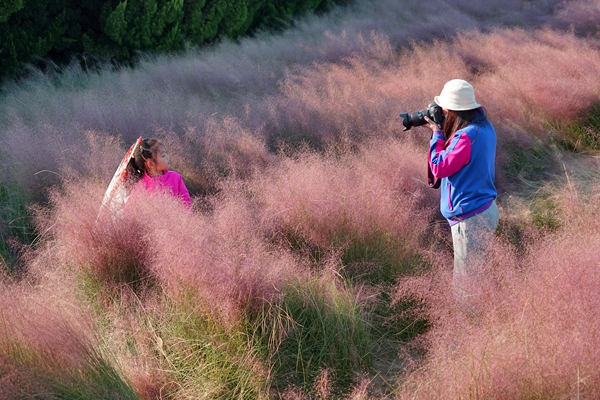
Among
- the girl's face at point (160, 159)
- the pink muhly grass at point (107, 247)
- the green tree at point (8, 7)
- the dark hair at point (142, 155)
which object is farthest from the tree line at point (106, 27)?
the pink muhly grass at point (107, 247)

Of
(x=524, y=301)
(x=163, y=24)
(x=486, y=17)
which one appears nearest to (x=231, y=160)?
(x=524, y=301)

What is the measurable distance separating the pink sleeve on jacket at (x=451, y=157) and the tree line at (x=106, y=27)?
6547 millimetres

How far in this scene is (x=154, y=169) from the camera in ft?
14.2

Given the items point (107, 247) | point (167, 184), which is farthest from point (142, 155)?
point (107, 247)

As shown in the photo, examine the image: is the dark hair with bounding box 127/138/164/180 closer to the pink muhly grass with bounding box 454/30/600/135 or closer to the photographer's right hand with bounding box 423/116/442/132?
the photographer's right hand with bounding box 423/116/442/132

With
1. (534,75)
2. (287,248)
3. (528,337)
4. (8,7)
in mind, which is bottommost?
(534,75)

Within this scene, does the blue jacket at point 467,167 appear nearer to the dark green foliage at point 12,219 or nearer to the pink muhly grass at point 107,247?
the pink muhly grass at point 107,247

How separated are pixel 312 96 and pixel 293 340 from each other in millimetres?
4165

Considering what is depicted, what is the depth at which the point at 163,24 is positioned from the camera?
9.87 meters

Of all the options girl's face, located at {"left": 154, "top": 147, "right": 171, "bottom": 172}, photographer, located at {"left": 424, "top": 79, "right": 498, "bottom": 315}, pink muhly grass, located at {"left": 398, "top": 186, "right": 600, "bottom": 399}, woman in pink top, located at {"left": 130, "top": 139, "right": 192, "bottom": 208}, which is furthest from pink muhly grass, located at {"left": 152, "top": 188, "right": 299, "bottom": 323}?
photographer, located at {"left": 424, "top": 79, "right": 498, "bottom": 315}

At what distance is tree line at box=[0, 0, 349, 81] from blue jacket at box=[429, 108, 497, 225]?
661 cm

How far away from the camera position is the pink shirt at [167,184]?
13.8 ft

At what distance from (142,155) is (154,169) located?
139 millimetres

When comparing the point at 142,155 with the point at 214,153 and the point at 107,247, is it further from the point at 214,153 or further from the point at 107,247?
the point at 214,153
